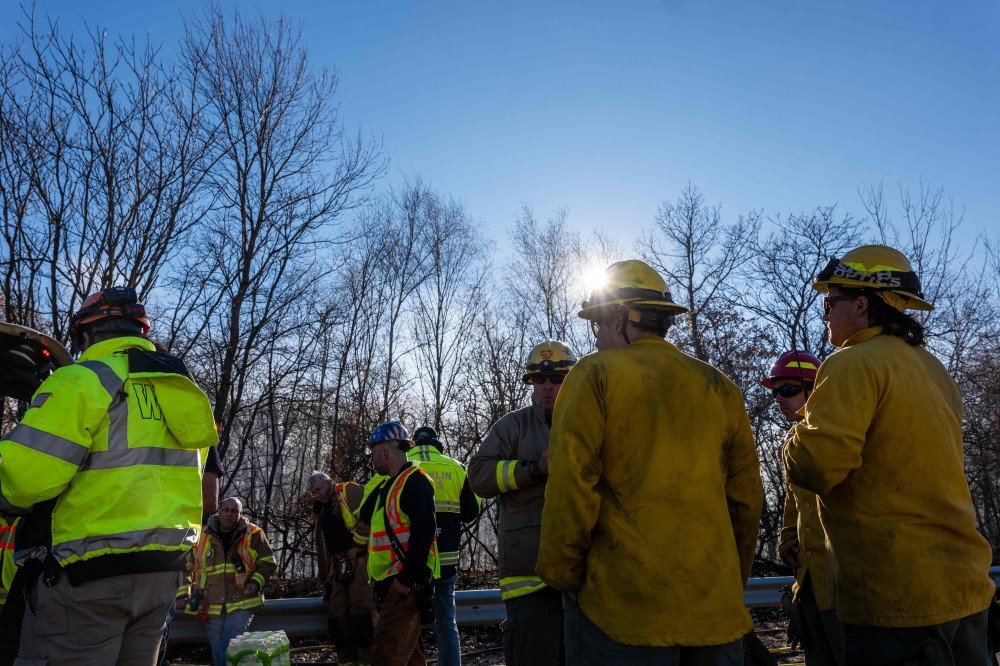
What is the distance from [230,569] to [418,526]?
3.01m

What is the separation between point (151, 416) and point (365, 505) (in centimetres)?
274

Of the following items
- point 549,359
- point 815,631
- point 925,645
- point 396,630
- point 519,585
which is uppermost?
point 549,359

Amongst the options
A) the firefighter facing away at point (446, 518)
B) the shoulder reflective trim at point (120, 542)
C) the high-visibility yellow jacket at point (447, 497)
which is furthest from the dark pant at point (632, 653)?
the high-visibility yellow jacket at point (447, 497)

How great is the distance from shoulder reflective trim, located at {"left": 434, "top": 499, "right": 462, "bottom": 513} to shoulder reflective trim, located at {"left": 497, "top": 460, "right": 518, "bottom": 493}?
7.88 feet

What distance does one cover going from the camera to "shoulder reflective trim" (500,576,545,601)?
369cm

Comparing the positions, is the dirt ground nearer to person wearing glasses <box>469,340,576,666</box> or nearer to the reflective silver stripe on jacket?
person wearing glasses <box>469,340,576,666</box>

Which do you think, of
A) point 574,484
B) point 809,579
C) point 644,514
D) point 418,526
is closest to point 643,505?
point 644,514

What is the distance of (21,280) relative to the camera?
8961 millimetres

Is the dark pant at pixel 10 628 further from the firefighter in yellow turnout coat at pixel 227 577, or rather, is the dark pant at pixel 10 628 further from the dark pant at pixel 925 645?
the dark pant at pixel 925 645

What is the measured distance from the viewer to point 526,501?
13.0 ft

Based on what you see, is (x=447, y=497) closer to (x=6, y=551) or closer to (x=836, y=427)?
(x=6, y=551)

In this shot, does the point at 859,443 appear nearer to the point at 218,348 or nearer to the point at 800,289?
the point at 218,348

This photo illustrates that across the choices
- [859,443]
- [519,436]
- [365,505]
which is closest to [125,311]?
[519,436]

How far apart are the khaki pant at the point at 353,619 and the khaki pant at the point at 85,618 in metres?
3.77
